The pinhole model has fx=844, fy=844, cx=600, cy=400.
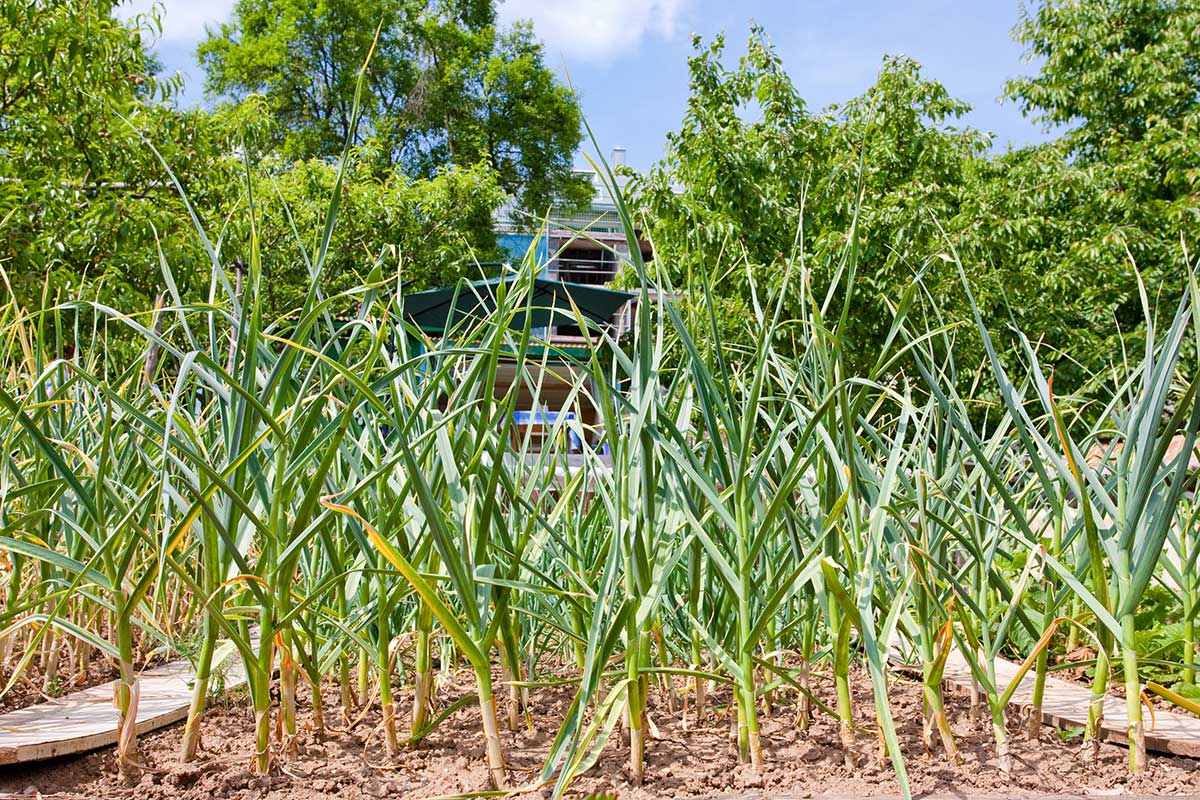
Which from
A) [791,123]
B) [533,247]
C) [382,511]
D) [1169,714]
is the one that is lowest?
[1169,714]

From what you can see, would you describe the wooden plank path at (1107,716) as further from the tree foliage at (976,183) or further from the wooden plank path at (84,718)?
the tree foliage at (976,183)

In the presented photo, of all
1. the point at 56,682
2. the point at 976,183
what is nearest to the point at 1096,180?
the point at 976,183

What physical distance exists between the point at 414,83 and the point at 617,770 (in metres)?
21.2

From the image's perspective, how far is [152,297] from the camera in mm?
5410

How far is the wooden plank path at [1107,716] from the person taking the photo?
4.29 feet

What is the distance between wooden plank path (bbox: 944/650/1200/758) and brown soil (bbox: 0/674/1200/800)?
3cm

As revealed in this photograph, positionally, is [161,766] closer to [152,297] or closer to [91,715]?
[91,715]

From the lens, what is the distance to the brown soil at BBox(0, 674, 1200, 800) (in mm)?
1098

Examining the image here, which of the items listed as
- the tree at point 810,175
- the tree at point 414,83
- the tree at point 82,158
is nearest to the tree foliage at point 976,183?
the tree at point 810,175

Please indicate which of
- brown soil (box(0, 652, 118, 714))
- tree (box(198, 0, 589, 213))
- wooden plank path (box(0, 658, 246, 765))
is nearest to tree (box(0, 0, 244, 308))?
brown soil (box(0, 652, 118, 714))

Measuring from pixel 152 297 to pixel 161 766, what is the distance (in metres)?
4.92

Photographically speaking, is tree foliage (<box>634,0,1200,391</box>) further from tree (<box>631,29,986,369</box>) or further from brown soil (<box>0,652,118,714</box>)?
brown soil (<box>0,652,118,714</box>)

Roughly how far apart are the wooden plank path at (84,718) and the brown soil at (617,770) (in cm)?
4

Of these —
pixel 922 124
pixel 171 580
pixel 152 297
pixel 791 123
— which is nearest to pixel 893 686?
pixel 171 580
